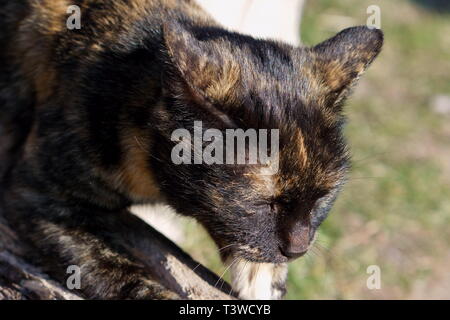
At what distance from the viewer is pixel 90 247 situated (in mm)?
3225

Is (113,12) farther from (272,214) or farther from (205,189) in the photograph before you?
(272,214)

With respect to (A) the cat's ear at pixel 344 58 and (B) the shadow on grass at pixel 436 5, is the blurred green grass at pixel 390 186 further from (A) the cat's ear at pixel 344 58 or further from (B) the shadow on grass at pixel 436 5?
(B) the shadow on grass at pixel 436 5

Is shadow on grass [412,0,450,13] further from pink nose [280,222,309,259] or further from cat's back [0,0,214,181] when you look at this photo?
pink nose [280,222,309,259]

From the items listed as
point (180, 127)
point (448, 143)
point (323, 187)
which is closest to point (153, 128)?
point (180, 127)

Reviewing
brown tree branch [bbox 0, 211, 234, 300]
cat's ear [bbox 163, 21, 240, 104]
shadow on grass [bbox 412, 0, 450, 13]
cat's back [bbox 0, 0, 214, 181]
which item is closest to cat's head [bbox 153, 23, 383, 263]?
cat's ear [bbox 163, 21, 240, 104]

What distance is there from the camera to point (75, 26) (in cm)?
352

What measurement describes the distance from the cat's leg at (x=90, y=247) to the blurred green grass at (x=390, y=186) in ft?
2.87

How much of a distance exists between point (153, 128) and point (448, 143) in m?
5.07

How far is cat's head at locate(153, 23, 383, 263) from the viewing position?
2666 mm

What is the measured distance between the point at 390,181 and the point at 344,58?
3.47 meters

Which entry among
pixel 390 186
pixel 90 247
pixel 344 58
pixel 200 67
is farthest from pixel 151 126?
pixel 390 186

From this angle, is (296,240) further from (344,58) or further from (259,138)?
(344,58)

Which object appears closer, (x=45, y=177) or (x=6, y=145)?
(x=45, y=177)

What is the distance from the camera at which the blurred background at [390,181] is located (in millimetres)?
5184
